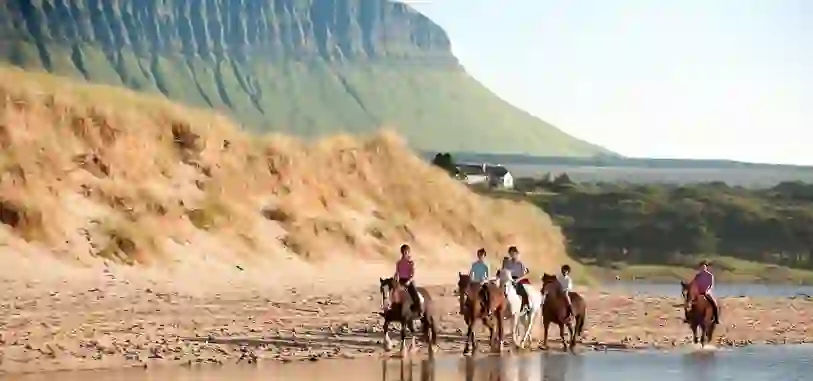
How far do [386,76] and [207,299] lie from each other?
497 feet

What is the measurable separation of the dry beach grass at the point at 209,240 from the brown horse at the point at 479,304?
1.18 meters

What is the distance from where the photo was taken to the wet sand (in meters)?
23.8

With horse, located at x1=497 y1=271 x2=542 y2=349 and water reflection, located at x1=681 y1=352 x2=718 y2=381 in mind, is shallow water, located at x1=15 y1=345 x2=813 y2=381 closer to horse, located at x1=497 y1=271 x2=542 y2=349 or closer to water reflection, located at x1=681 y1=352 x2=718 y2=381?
water reflection, located at x1=681 y1=352 x2=718 y2=381

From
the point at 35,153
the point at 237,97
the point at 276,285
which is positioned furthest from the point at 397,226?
the point at 237,97

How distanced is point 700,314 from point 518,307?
412cm

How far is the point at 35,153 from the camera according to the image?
33.3 metres

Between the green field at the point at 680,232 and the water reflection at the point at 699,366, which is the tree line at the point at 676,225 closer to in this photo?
the green field at the point at 680,232

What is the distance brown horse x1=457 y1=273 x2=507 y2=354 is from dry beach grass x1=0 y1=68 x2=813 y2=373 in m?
1.18

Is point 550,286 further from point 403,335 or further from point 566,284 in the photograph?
point 403,335

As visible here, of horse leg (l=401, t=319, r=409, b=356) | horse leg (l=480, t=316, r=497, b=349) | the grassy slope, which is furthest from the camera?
the grassy slope

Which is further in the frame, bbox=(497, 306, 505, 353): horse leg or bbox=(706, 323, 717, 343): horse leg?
bbox=(706, 323, 717, 343): horse leg

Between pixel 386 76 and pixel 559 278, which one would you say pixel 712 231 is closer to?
pixel 559 278

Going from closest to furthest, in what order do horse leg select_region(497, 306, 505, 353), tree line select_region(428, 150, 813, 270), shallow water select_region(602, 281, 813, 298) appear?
horse leg select_region(497, 306, 505, 353) < shallow water select_region(602, 281, 813, 298) < tree line select_region(428, 150, 813, 270)

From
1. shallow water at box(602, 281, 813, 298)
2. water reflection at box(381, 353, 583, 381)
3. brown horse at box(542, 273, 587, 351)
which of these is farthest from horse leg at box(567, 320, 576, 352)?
shallow water at box(602, 281, 813, 298)
